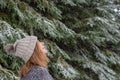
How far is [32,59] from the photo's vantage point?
99.4 inches

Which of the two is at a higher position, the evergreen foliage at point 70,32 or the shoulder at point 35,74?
the evergreen foliage at point 70,32

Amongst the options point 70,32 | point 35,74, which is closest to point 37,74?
point 35,74

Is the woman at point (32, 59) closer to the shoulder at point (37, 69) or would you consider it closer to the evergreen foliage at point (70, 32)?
the shoulder at point (37, 69)

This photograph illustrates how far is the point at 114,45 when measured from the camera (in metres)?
7.71

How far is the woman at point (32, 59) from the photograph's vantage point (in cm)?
246

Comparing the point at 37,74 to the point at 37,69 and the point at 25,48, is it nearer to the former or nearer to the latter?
the point at 37,69

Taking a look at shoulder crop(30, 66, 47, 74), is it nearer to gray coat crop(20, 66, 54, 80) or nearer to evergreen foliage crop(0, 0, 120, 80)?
gray coat crop(20, 66, 54, 80)

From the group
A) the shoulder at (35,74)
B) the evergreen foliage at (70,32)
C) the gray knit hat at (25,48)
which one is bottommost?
the shoulder at (35,74)

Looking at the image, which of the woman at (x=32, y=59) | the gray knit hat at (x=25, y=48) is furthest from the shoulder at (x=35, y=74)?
the gray knit hat at (x=25, y=48)

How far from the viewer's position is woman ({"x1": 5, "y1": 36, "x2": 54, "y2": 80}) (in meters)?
2.46

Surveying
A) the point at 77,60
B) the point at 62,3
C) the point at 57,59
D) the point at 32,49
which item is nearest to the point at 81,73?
the point at 77,60

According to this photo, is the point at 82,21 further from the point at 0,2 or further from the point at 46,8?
the point at 0,2

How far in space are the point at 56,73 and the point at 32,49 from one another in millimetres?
3190

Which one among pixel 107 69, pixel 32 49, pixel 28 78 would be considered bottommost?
pixel 28 78
